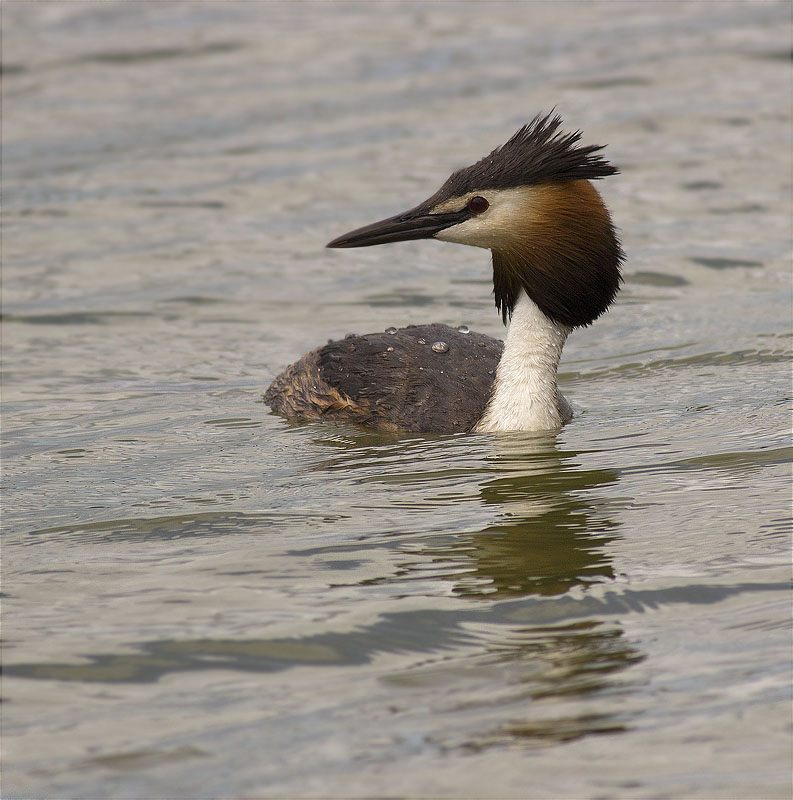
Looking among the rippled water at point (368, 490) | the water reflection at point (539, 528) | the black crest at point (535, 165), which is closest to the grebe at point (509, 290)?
the black crest at point (535, 165)

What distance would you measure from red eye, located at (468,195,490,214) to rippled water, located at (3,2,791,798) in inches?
55.9

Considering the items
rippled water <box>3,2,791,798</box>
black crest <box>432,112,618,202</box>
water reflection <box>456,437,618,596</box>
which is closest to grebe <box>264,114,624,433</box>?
black crest <box>432,112,618,202</box>

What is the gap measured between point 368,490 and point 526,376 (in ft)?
4.95

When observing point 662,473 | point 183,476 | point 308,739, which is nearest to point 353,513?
point 183,476

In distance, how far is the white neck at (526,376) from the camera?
866 centimetres

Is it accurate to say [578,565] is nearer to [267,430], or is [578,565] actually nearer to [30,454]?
[267,430]

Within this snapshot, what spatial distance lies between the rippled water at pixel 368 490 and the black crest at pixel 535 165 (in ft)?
5.16

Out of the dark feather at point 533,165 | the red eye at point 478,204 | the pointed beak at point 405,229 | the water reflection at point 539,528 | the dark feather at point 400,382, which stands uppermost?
the dark feather at point 533,165

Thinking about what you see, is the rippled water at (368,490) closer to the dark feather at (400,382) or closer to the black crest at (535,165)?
the dark feather at (400,382)

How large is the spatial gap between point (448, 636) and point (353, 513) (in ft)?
5.48

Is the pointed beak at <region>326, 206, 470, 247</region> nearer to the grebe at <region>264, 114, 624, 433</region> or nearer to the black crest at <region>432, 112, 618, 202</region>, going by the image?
the grebe at <region>264, 114, 624, 433</region>

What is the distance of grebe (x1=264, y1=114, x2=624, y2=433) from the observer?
8.47m

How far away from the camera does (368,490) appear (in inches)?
304

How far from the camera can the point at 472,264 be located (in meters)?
13.7
